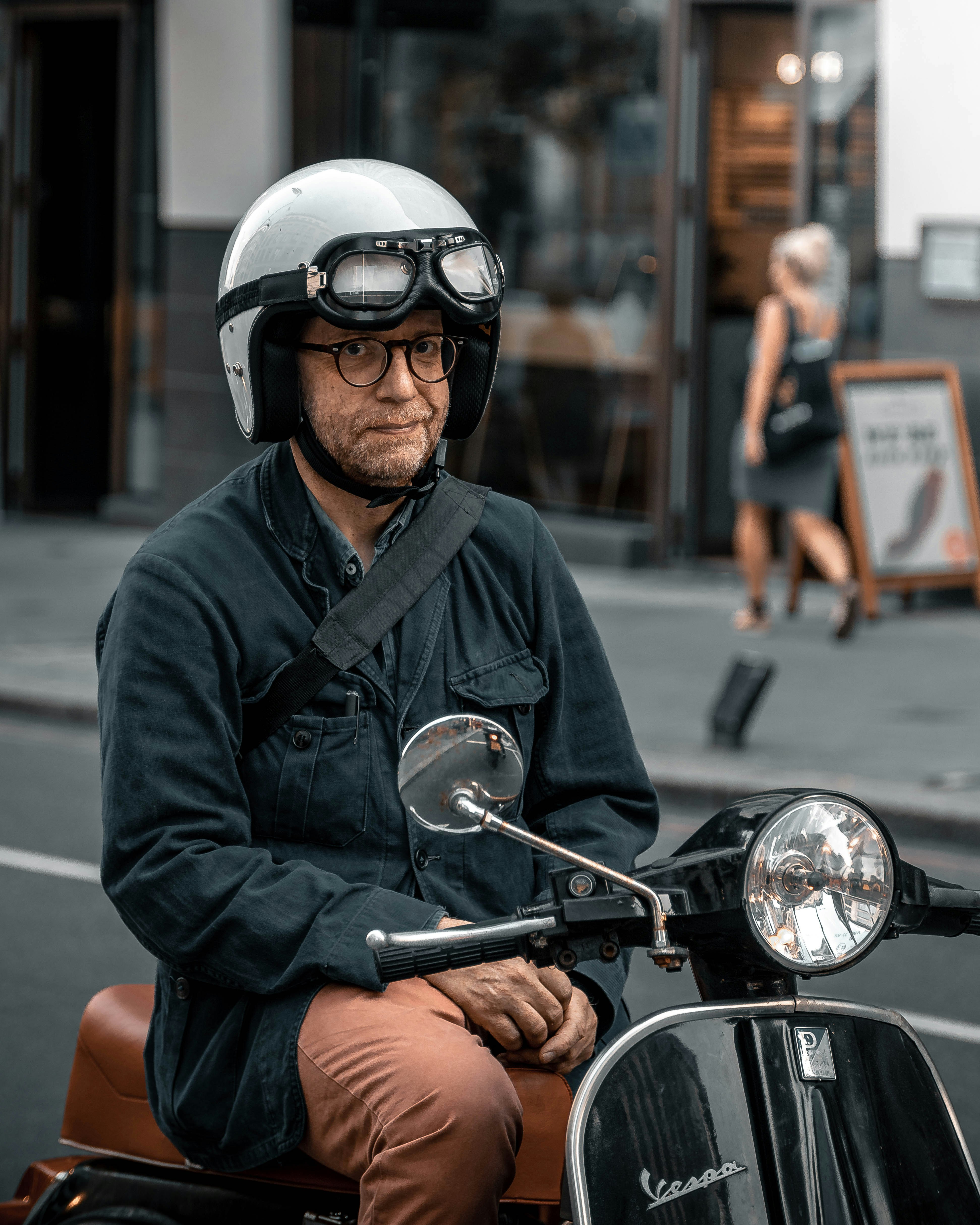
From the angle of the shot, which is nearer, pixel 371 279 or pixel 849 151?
pixel 371 279

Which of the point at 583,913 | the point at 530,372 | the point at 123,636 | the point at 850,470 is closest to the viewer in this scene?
the point at 583,913

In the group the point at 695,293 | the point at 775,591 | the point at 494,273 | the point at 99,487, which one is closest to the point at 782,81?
the point at 695,293

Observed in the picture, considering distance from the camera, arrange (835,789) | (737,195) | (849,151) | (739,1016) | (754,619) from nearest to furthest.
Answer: (739,1016), (835,789), (754,619), (849,151), (737,195)

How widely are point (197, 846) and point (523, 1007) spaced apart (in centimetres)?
42

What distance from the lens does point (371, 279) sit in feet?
7.28

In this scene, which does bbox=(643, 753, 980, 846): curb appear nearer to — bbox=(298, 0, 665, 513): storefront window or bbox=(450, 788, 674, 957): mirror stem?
bbox=(450, 788, 674, 957): mirror stem

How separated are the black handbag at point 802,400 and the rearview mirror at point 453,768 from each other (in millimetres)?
8231

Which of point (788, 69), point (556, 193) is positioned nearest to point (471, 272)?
point (788, 69)

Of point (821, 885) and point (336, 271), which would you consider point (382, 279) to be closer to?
point (336, 271)

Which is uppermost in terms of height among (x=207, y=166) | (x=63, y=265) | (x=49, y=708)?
(x=207, y=166)

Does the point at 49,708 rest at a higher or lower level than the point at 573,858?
lower

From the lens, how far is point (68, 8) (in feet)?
46.1

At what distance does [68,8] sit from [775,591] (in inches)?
282

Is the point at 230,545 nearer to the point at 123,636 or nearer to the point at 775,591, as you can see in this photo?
the point at 123,636
